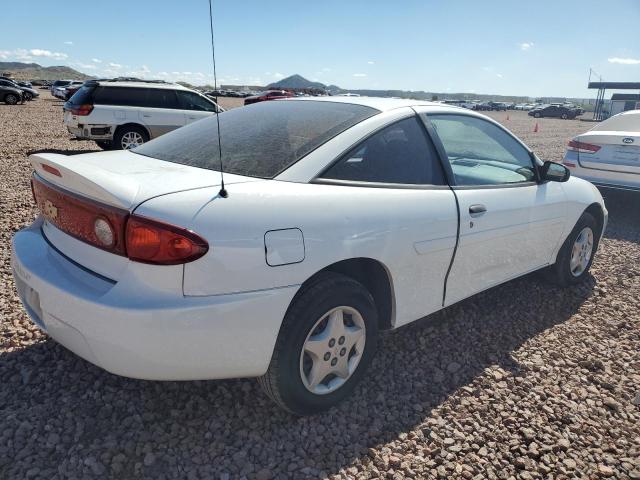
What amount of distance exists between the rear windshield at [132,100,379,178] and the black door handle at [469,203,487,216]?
2.68ft

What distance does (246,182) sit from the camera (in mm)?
2232

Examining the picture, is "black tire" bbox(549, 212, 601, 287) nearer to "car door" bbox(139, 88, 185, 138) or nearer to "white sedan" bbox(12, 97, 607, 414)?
"white sedan" bbox(12, 97, 607, 414)

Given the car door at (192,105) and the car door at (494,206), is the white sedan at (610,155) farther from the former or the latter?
the car door at (192,105)

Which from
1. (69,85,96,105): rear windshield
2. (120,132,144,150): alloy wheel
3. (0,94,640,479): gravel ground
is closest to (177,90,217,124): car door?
(120,132,144,150): alloy wheel

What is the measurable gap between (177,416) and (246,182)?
123 centimetres

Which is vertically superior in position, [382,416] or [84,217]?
[84,217]

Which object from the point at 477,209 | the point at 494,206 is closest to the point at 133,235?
the point at 477,209

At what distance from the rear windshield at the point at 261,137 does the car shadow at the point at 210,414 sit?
48.3 inches

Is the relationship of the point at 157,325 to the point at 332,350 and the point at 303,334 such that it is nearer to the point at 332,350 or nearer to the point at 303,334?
the point at 303,334

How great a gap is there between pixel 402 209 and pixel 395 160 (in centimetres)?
34

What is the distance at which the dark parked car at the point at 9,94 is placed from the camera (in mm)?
28422

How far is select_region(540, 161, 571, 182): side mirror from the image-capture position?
3682 millimetres

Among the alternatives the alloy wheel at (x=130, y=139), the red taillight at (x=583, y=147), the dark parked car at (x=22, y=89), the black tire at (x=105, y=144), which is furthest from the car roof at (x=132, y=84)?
the dark parked car at (x=22, y=89)

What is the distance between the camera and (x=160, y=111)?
37.0ft
